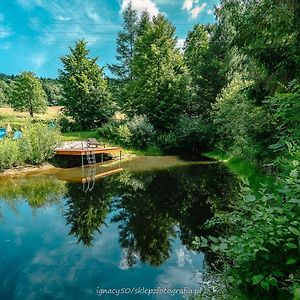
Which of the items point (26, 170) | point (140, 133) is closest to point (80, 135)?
point (140, 133)

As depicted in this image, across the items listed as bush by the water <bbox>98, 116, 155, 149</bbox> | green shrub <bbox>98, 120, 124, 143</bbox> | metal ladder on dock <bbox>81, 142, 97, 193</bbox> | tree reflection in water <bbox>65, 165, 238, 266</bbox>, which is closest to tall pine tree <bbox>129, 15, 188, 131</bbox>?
bush by the water <bbox>98, 116, 155, 149</bbox>

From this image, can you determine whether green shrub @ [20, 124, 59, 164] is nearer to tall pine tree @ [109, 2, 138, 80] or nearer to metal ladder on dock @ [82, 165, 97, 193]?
metal ladder on dock @ [82, 165, 97, 193]

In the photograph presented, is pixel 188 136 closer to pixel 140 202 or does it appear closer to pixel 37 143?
pixel 37 143

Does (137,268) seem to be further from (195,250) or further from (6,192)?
(6,192)

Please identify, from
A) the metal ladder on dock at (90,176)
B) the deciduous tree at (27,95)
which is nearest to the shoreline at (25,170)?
the metal ladder on dock at (90,176)

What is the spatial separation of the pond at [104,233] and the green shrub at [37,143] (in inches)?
70.8

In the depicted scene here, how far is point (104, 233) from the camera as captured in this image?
26.7 feet

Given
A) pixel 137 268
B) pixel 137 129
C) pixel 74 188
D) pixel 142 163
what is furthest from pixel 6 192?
pixel 137 129

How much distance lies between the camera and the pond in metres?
5.54

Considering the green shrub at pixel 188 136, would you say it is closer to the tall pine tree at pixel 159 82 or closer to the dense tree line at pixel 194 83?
the dense tree line at pixel 194 83

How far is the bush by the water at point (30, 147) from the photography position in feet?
49.0

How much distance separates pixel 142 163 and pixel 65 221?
10838 mm

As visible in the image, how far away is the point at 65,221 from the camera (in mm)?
8938

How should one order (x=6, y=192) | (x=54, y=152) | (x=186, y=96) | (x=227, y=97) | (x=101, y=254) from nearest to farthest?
(x=101, y=254) < (x=6, y=192) < (x=54, y=152) < (x=227, y=97) < (x=186, y=96)
